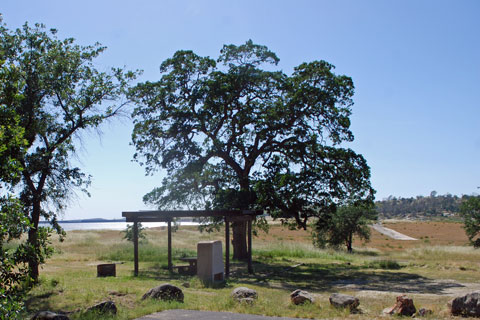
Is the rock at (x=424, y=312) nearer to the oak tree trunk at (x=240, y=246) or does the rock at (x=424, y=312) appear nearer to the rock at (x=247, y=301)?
the rock at (x=247, y=301)

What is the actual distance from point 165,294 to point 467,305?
7.19m

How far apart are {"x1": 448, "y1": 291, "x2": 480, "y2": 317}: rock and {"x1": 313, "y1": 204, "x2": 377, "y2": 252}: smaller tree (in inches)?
1043

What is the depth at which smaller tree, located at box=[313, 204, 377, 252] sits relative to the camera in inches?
1495

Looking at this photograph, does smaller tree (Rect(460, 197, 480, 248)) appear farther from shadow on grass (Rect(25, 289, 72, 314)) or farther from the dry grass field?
shadow on grass (Rect(25, 289, 72, 314))

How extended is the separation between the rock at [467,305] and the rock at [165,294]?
6.61 m

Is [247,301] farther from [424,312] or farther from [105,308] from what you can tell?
[424,312]

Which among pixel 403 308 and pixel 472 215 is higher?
pixel 472 215

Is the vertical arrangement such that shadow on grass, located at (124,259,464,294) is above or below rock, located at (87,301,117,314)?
below

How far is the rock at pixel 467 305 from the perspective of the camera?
33.1ft

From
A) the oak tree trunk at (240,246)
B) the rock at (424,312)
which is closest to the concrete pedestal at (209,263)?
the rock at (424,312)

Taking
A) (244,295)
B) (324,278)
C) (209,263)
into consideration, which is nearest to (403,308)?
(244,295)

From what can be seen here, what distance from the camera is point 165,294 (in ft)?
39.2

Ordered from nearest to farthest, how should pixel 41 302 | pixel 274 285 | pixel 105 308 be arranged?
pixel 105 308 → pixel 41 302 → pixel 274 285

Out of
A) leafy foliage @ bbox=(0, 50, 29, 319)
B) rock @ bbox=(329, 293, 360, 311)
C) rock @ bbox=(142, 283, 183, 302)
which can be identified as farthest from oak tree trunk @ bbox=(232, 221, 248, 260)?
leafy foliage @ bbox=(0, 50, 29, 319)
